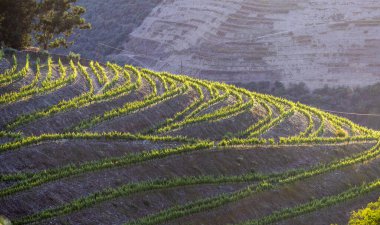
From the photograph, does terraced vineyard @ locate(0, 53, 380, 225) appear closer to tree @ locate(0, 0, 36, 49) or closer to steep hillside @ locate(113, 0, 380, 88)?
tree @ locate(0, 0, 36, 49)

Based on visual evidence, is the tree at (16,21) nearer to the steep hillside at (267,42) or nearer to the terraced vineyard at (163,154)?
the terraced vineyard at (163,154)

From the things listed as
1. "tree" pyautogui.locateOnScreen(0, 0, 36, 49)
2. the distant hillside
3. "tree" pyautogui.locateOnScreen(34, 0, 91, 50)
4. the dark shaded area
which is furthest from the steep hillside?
"tree" pyautogui.locateOnScreen(0, 0, 36, 49)

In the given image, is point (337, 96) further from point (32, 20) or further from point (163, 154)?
point (163, 154)

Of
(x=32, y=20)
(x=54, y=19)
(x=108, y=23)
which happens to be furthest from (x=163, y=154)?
(x=108, y=23)

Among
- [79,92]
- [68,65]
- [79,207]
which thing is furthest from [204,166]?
[68,65]

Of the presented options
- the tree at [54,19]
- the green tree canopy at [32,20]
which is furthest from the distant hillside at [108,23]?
the green tree canopy at [32,20]

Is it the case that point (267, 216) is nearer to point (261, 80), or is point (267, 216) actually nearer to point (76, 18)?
point (76, 18)

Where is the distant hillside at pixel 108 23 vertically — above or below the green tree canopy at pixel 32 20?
below

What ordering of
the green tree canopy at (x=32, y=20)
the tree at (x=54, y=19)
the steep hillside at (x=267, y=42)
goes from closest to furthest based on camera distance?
the green tree canopy at (x=32, y=20)
the tree at (x=54, y=19)
the steep hillside at (x=267, y=42)
